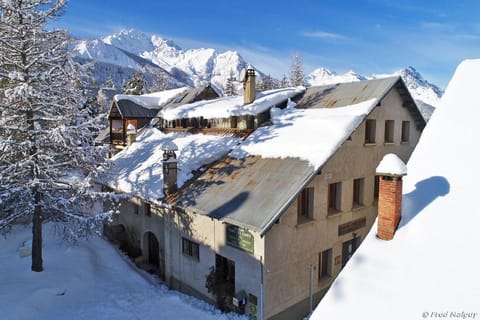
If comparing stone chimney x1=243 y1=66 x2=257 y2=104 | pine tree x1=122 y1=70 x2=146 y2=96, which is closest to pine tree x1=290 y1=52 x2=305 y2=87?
pine tree x1=122 y1=70 x2=146 y2=96

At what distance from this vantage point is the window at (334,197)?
1402 centimetres

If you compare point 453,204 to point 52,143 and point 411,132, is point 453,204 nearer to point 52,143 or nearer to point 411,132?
point 411,132

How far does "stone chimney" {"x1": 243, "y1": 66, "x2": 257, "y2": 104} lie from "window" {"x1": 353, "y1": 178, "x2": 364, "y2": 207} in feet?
24.7

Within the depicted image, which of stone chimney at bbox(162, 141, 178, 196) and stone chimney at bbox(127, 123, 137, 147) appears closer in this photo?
stone chimney at bbox(162, 141, 178, 196)

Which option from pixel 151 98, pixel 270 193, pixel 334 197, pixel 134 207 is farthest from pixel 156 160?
pixel 151 98

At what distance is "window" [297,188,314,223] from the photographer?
42.6ft

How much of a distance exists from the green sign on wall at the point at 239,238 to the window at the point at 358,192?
616 centimetres

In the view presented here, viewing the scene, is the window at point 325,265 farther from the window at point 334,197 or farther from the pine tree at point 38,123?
the pine tree at point 38,123

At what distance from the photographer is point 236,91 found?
71.8 m

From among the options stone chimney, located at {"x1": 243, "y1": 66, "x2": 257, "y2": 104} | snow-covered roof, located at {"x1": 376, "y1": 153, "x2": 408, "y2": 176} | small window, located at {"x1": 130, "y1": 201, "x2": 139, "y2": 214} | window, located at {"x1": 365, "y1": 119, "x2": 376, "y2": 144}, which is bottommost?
small window, located at {"x1": 130, "y1": 201, "x2": 139, "y2": 214}

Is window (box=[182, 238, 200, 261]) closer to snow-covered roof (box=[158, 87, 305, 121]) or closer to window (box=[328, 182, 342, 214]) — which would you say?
window (box=[328, 182, 342, 214])

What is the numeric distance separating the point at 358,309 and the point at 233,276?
24.5 ft

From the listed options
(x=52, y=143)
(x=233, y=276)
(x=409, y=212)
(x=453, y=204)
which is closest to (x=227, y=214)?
(x=233, y=276)

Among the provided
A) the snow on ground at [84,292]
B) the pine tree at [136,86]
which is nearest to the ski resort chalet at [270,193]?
the snow on ground at [84,292]
